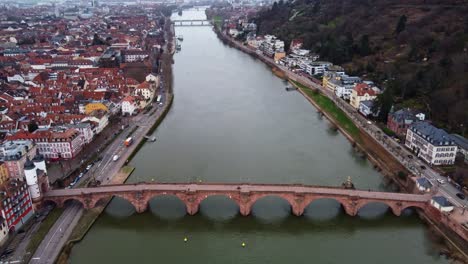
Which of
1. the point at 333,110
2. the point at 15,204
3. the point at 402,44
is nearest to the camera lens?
the point at 15,204

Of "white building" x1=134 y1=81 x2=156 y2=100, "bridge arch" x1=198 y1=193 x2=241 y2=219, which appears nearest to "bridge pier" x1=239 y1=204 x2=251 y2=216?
"bridge arch" x1=198 y1=193 x2=241 y2=219

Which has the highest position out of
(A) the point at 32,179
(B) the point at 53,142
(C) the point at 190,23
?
(C) the point at 190,23

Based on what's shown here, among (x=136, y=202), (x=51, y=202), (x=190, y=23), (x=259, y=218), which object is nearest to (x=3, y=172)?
(x=51, y=202)

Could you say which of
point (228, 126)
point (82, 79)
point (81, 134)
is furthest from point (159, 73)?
point (81, 134)

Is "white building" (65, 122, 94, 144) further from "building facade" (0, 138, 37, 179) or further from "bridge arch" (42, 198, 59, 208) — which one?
"bridge arch" (42, 198, 59, 208)

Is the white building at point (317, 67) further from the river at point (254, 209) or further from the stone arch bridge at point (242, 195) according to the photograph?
the stone arch bridge at point (242, 195)

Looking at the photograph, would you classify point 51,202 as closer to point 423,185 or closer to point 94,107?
point 94,107
